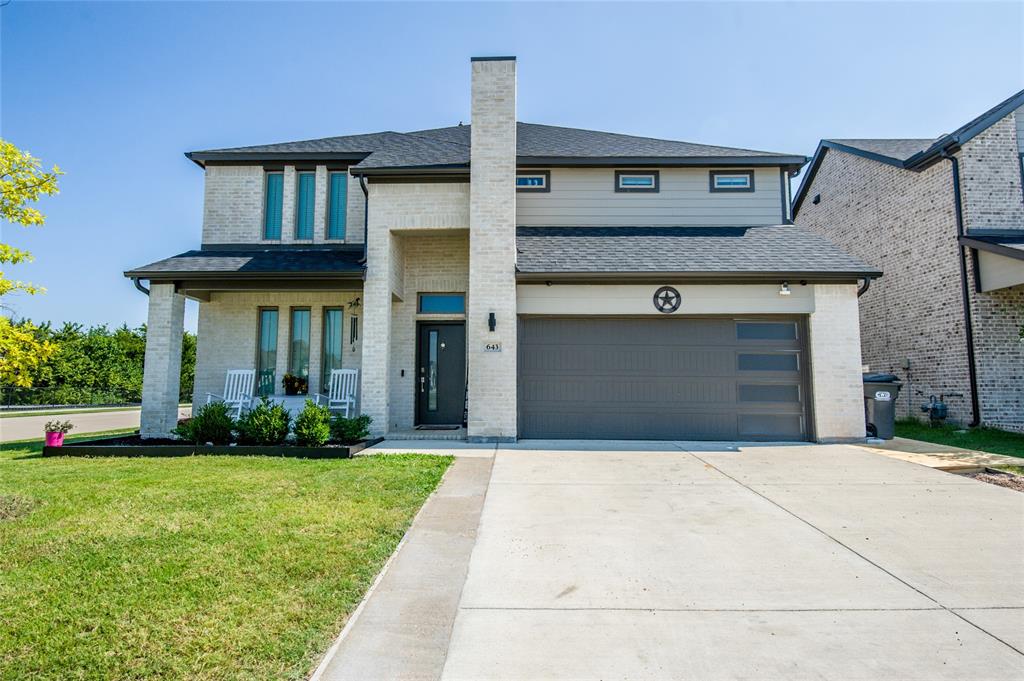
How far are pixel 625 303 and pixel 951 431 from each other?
24.5 feet

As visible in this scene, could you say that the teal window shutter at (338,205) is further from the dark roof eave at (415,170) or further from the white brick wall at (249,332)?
the dark roof eave at (415,170)

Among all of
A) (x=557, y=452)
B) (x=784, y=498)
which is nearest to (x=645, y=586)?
(x=784, y=498)

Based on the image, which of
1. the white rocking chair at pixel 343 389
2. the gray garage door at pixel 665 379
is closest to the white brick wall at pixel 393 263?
the white rocking chair at pixel 343 389

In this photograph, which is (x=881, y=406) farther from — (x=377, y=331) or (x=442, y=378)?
(x=377, y=331)

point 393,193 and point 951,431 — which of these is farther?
point 951,431

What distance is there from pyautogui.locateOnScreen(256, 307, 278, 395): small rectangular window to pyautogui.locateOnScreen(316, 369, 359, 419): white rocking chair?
4.36 feet

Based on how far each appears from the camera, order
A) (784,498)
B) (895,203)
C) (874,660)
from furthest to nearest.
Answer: (895,203), (784,498), (874,660)

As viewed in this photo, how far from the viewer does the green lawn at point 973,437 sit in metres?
8.33

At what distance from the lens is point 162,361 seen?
364 inches

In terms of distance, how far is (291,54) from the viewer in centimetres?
788

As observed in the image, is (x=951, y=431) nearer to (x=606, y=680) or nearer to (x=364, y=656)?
(x=606, y=680)

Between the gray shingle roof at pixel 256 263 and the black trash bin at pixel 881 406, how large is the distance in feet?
32.9

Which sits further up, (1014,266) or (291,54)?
(291,54)

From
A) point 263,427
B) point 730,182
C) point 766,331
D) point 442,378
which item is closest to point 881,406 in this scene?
point 766,331
